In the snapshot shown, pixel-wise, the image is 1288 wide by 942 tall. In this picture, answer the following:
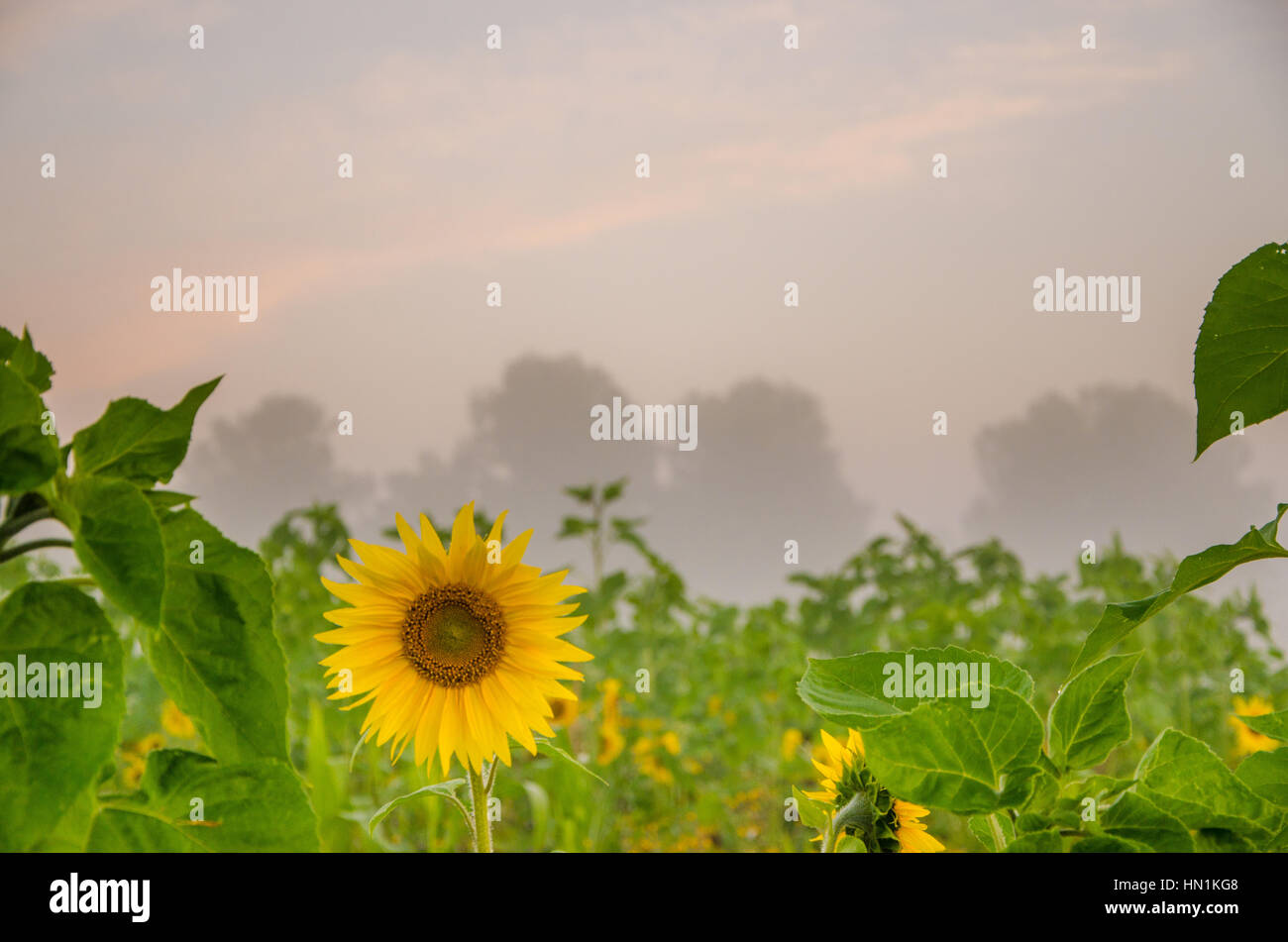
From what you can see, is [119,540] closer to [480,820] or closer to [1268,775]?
[480,820]

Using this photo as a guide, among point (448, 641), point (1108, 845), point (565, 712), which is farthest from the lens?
point (565, 712)

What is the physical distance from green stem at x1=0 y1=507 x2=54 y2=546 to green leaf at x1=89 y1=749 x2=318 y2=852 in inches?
3.9

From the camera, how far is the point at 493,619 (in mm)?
442

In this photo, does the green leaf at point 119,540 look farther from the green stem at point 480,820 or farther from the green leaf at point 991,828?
the green leaf at point 991,828

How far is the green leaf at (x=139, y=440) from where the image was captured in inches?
14.8

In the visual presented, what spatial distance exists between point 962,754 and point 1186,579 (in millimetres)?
100

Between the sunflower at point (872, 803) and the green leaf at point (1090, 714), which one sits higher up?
the green leaf at point (1090, 714)

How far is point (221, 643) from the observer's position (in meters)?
0.39

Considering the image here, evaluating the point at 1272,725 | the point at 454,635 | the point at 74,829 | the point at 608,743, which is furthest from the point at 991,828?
the point at 608,743

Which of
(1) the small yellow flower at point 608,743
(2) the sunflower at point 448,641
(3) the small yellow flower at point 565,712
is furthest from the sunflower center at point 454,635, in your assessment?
(1) the small yellow flower at point 608,743

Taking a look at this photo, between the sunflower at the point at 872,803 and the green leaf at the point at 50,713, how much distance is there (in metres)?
0.24
